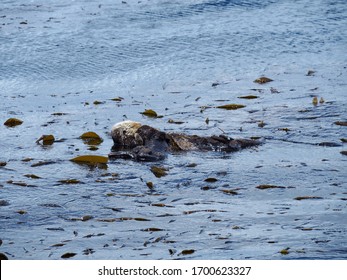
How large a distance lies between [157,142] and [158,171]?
2.25 feet

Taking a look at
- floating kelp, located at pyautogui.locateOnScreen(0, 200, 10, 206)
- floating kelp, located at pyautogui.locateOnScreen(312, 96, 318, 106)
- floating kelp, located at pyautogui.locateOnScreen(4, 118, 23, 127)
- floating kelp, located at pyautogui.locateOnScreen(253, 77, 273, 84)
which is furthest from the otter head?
floating kelp, located at pyautogui.locateOnScreen(253, 77, 273, 84)

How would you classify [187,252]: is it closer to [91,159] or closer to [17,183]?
[17,183]

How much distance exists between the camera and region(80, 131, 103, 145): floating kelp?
7874mm

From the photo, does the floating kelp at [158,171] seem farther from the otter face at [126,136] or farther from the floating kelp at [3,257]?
the floating kelp at [3,257]

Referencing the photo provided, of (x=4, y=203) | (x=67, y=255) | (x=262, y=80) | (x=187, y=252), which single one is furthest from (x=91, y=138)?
(x=187, y=252)

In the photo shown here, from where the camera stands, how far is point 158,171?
684 centimetres

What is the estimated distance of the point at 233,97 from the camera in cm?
940

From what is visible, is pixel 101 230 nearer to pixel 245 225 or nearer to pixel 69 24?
pixel 245 225

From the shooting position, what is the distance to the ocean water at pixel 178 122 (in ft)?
17.7

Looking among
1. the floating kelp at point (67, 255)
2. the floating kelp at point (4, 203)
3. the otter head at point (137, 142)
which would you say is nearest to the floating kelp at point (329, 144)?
the otter head at point (137, 142)

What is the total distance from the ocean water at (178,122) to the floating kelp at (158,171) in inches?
2.6

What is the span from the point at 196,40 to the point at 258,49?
121 cm

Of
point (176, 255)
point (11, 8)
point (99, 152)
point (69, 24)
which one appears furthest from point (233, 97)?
point (11, 8)

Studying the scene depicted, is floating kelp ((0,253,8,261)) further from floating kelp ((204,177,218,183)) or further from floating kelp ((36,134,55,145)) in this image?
floating kelp ((36,134,55,145))
